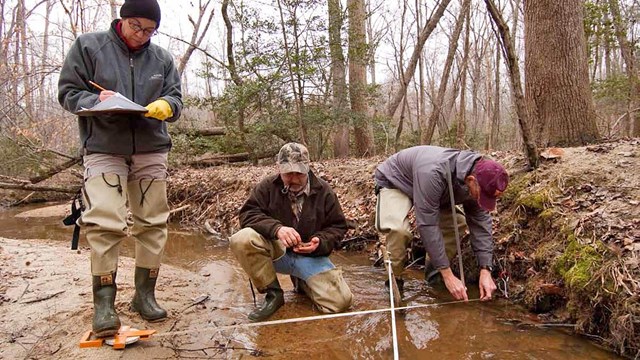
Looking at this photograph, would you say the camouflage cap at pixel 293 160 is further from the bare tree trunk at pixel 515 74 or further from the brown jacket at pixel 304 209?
the bare tree trunk at pixel 515 74

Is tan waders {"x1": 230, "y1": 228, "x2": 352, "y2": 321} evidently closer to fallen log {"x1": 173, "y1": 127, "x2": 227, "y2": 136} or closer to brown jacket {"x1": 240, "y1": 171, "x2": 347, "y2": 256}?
brown jacket {"x1": 240, "y1": 171, "x2": 347, "y2": 256}

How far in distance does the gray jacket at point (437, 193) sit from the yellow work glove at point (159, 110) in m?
1.96

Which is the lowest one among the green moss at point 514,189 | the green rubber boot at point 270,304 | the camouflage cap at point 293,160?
the green rubber boot at point 270,304

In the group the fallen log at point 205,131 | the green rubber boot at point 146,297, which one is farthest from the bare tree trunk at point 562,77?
the fallen log at point 205,131

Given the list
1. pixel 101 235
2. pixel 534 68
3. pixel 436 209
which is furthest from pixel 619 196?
pixel 101 235

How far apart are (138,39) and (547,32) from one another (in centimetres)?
472

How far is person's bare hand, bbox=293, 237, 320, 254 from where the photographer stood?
10.9ft

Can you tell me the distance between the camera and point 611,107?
46.5 ft

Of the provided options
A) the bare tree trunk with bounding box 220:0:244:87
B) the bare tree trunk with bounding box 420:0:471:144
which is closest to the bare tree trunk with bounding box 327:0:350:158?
the bare tree trunk with bounding box 420:0:471:144

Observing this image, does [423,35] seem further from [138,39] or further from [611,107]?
[611,107]

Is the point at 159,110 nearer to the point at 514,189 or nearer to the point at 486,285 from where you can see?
the point at 486,285

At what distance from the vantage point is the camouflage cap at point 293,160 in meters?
3.24

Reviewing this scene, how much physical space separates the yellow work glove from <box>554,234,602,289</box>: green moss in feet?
9.90

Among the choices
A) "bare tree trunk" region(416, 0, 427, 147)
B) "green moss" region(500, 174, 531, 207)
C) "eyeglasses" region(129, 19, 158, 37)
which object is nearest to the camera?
"eyeglasses" region(129, 19, 158, 37)
